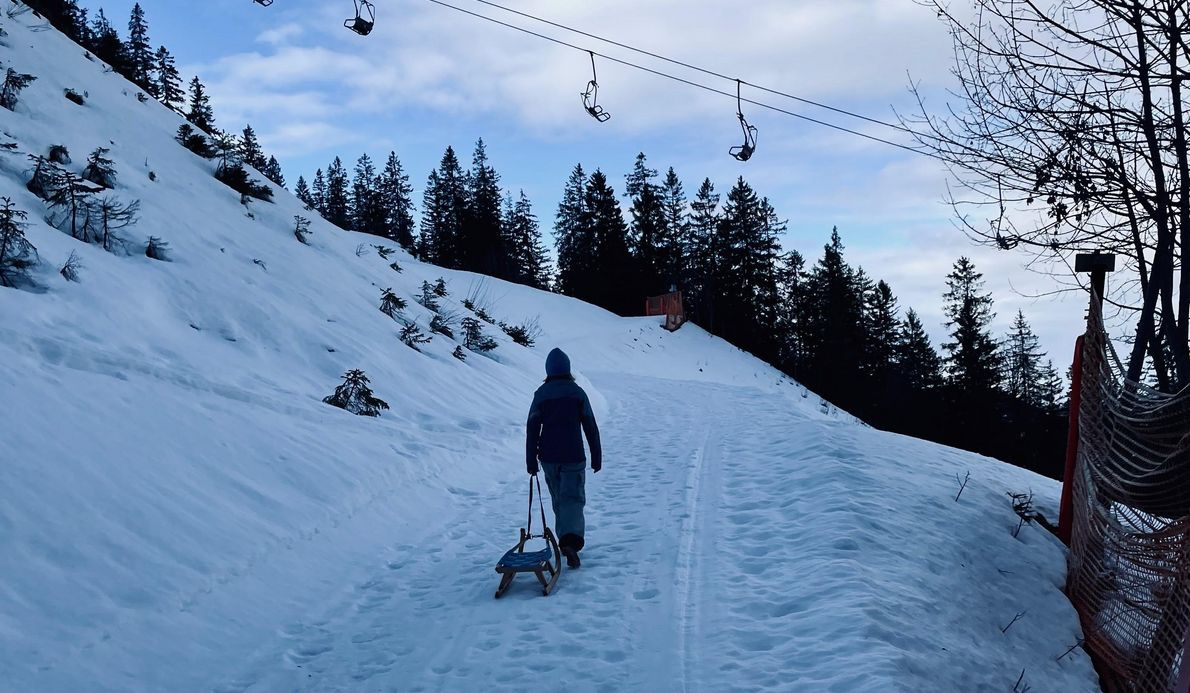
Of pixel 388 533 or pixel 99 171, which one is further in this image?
pixel 99 171

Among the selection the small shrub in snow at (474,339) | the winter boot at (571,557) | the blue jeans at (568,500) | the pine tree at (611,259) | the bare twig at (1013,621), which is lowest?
the winter boot at (571,557)

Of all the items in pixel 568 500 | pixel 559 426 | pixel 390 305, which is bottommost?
pixel 568 500

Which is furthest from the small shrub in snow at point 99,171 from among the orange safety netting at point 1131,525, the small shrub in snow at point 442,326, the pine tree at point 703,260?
the pine tree at point 703,260

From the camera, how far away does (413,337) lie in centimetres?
1370

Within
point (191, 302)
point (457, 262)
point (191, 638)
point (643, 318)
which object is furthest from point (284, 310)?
point (457, 262)

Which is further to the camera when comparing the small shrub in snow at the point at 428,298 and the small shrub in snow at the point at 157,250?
the small shrub in snow at the point at 428,298

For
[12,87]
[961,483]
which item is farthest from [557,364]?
[12,87]

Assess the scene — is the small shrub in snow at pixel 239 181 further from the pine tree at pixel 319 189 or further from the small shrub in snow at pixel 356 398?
the pine tree at pixel 319 189

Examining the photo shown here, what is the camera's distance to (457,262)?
62.4 m

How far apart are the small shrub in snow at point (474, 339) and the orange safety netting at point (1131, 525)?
1241cm

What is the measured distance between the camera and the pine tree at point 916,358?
170 feet

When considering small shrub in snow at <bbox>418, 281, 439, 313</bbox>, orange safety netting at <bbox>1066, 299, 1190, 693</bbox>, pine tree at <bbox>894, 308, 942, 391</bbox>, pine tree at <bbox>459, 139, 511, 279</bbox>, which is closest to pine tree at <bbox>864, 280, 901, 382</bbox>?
pine tree at <bbox>894, 308, 942, 391</bbox>

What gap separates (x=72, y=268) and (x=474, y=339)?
29.6ft

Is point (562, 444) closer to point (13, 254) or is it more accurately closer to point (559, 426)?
point (559, 426)
